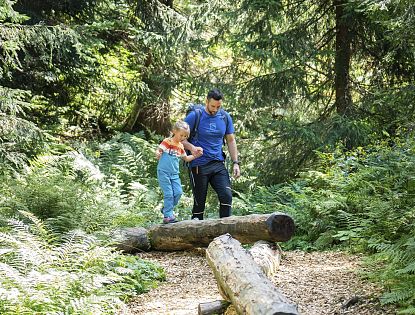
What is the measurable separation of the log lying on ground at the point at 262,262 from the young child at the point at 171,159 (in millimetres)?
1642

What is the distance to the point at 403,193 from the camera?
7.20 meters

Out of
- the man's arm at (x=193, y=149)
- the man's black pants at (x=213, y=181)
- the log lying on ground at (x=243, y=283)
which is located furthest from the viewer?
the man's black pants at (x=213, y=181)

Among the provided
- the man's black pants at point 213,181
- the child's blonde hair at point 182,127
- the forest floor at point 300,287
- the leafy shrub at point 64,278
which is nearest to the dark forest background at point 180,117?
the leafy shrub at point 64,278

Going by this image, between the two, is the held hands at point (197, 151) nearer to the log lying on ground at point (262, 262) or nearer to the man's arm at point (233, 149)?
the man's arm at point (233, 149)

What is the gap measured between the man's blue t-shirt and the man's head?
0.08m

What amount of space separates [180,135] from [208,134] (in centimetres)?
47

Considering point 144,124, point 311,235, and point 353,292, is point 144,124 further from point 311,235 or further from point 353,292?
point 353,292

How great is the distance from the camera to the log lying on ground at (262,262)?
17.1 ft

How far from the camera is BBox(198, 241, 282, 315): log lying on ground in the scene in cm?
522

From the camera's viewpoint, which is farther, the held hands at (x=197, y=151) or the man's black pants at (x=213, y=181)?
the man's black pants at (x=213, y=181)

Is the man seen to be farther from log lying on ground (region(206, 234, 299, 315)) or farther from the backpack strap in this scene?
log lying on ground (region(206, 234, 299, 315))

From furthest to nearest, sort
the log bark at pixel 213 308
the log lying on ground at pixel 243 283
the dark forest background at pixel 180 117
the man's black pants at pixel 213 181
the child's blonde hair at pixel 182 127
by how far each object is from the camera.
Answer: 1. the man's black pants at pixel 213 181
2. the child's blonde hair at pixel 182 127
3. the dark forest background at pixel 180 117
4. the log bark at pixel 213 308
5. the log lying on ground at pixel 243 283

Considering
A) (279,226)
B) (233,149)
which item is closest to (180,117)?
(233,149)

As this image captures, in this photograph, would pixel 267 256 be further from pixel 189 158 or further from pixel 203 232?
pixel 189 158
